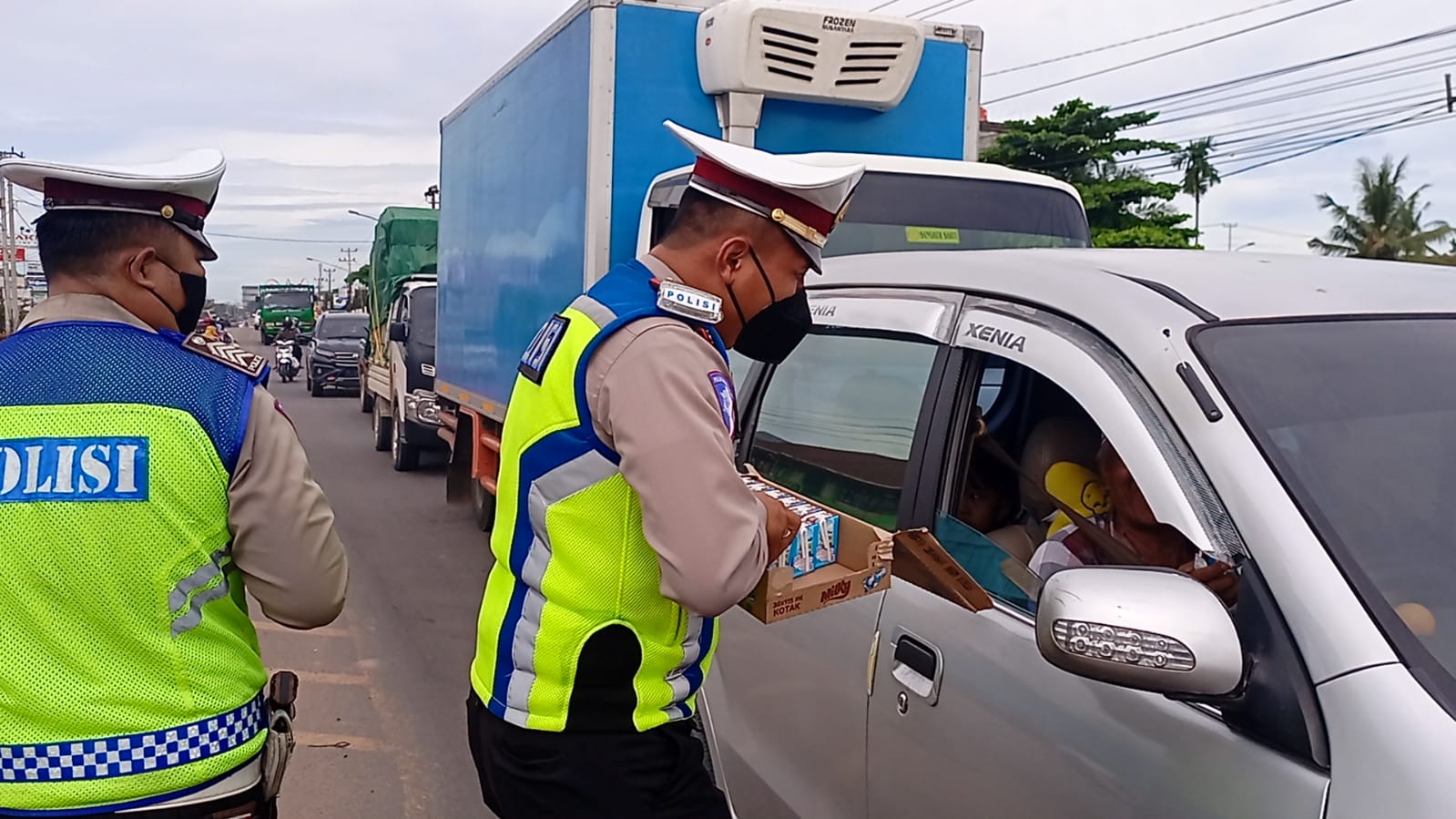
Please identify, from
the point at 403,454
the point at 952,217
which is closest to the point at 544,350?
the point at 952,217

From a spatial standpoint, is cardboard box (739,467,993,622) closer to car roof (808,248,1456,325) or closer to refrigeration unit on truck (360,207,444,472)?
car roof (808,248,1456,325)

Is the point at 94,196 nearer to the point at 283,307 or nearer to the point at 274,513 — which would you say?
the point at 274,513

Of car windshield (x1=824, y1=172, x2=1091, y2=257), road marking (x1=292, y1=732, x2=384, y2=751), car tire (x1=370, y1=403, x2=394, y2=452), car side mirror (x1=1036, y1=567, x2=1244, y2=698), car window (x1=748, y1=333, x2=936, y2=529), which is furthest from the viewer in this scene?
car tire (x1=370, y1=403, x2=394, y2=452)

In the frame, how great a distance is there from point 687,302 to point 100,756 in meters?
1.17

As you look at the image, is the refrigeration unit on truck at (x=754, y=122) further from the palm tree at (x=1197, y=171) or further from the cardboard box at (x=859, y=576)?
the palm tree at (x=1197, y=171)

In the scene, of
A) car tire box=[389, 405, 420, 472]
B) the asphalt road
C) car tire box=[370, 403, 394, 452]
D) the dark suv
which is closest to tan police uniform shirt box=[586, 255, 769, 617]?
the asphalt road

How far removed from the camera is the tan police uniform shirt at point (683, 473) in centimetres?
191

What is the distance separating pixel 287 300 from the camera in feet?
163

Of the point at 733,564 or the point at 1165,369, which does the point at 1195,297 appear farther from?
the point at 733,564

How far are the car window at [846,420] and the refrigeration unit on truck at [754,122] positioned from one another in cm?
295

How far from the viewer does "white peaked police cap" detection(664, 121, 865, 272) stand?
2135 mm

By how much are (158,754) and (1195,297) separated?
189 cm

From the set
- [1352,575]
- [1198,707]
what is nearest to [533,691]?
[1198,707]

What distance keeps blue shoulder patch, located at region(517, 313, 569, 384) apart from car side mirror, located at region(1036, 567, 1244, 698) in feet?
2.97
